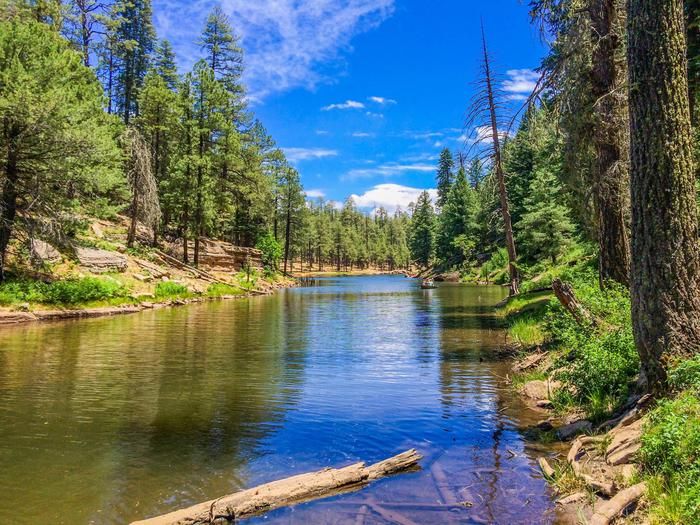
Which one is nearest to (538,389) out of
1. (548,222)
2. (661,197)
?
(661,197)

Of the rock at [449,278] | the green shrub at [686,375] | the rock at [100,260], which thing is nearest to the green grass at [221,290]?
the rock at [100,260]

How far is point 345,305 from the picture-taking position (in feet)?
112

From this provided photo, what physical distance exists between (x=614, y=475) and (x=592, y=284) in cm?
1052

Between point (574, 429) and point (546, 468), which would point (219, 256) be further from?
point (546, 468)

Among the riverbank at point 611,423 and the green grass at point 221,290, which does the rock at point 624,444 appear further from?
the green grass at point 221,290

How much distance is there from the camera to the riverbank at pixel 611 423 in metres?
4.69

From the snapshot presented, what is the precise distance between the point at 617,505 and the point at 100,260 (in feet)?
101

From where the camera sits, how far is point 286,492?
5660 mm

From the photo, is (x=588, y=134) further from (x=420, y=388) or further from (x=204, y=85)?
(x=204, y=85)

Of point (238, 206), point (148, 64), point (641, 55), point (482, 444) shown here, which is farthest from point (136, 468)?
point (148, 64)

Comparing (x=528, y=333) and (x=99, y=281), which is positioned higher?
(x=99, y=281)

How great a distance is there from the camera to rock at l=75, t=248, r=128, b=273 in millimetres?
28625

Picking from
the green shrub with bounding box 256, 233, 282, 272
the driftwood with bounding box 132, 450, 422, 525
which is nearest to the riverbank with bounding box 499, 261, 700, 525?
the driftwood with bounding box 132, 450, 422, 525

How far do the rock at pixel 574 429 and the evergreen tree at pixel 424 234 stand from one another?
92605mm
